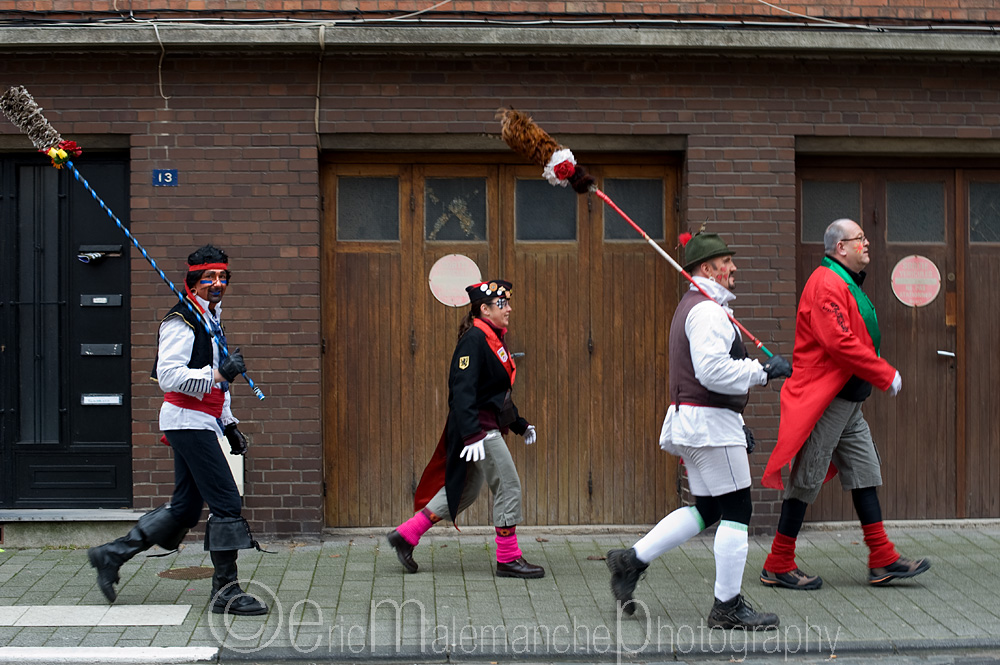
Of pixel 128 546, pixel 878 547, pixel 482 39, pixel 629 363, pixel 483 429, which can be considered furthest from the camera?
pixel 629 363

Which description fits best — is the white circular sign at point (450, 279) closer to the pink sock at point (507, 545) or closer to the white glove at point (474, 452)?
the white glove at point (474, 452)

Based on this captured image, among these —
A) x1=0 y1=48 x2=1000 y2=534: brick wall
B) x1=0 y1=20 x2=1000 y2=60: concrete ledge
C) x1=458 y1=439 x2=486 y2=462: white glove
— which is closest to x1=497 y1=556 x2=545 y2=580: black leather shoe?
x1=458 y1=439 x2=486 y2=462: white glove

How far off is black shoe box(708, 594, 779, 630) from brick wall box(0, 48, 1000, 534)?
92.7 inches

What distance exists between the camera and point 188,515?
607 cm

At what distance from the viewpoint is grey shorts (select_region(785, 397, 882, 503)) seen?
6.35 metres

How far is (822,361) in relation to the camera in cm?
628

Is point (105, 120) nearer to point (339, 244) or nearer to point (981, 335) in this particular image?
point (339, 244)

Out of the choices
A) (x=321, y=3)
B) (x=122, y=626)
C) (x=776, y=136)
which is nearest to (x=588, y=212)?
(x=776, y=136)

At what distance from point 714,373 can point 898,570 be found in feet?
6.37

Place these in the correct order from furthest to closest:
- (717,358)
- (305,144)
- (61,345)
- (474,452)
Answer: (61,345) → (305,144) → (474,452) → (717,358)

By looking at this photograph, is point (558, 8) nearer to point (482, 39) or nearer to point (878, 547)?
point (482, 39)

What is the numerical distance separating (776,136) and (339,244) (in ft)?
10.2

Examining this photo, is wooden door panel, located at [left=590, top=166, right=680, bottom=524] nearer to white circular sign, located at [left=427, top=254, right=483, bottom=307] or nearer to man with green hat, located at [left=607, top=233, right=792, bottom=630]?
white circular sign, located at [left=427, top=254, right=483, bottom=307]

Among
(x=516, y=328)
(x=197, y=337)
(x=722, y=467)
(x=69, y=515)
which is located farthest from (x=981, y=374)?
(x=69, y=515)
